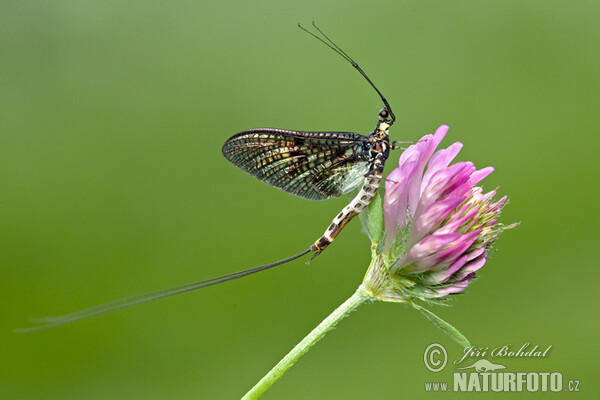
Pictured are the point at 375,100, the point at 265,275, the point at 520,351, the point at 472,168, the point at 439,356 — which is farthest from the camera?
the point at 375,100

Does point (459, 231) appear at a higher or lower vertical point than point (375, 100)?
lower

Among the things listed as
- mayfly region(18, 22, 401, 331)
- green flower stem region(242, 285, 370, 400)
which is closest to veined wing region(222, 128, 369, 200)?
mayfly region(18, 22, 401, 331)

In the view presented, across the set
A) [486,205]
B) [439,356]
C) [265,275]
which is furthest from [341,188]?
[265,275]

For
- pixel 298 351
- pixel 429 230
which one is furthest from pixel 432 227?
pixel 298 351

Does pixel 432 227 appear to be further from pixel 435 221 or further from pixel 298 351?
pixel 298 351

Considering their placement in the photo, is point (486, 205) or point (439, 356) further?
point (439, 356)

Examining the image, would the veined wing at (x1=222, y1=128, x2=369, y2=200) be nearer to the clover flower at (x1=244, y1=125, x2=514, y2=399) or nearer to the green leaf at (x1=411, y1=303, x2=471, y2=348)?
the clover flower at (x1=244, y1=125, x2=514, y2=399)

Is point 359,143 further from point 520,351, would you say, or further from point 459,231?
point 520,351
